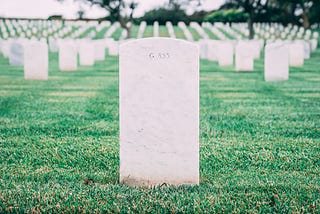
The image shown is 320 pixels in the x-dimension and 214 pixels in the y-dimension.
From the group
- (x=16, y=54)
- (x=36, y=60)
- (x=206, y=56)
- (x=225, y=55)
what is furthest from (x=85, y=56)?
(x=36, y=60)

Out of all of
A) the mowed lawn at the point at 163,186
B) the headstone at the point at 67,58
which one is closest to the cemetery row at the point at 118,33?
the headstone at the point at 67,58

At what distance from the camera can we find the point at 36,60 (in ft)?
52.3

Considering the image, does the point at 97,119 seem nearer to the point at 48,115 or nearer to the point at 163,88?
the point at 48,115

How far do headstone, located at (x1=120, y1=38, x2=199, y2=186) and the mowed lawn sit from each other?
0.19m

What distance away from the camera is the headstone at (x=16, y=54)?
22.3m

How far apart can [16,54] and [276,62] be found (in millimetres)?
10321

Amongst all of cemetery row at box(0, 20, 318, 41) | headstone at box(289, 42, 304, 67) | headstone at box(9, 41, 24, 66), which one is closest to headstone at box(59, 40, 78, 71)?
headstone at box(9, 41, 24, 66)

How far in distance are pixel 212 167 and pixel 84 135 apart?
89.1 inches

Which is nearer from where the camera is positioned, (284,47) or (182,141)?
(182,141)

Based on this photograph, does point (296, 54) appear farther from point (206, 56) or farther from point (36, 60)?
point (36, 60)

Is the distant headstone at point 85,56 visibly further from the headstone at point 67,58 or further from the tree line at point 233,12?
the tree line at point 233,12

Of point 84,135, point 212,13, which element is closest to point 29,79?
point 84,135

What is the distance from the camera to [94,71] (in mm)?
19984

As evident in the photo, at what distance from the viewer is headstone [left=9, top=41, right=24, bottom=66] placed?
22.3 m
